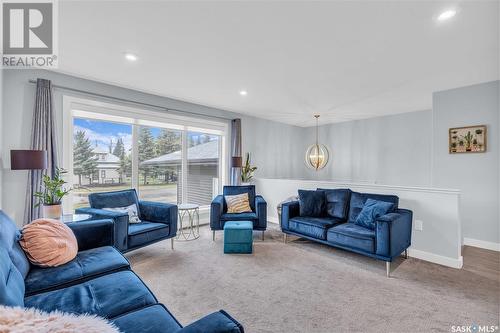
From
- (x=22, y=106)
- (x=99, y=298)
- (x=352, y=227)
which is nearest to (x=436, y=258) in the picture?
(x=352, y=227)

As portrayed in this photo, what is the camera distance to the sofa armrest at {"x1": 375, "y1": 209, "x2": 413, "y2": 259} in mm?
2723

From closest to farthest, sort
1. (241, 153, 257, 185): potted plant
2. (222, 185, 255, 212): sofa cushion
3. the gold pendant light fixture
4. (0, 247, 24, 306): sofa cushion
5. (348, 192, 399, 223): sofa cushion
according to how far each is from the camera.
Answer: (0, 247, 24, 306): sofa cushion < (348, 192, 399, 223): sofa cushion < (222, 185, 255, 212): sofa cushion < (241, 153, 257, 185): potted plant < the gold pendant light fixture

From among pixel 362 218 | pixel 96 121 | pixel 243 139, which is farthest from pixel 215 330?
pixel 243 139

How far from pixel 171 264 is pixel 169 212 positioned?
69 cm

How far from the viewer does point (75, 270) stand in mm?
1770

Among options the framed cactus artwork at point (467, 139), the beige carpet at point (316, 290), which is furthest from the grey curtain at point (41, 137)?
the framed cactus artwork at point (467, 139)

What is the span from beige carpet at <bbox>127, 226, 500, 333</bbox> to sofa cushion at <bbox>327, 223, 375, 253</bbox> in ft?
0.86

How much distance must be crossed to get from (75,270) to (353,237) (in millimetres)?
2930

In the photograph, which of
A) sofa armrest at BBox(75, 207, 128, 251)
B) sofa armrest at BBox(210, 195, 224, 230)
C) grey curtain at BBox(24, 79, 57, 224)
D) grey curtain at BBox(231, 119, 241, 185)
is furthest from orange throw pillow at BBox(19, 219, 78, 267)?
grey curtain at BBox(231, 119, 241, 185)

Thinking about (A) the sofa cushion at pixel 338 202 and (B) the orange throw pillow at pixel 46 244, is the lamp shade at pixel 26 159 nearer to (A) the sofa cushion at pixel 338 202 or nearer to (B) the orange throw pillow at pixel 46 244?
(B) the orange throw pillow at pixel 46 244

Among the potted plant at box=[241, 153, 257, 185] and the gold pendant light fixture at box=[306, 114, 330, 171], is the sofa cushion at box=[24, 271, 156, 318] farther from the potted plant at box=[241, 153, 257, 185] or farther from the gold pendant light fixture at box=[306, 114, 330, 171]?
the gold pendant light fixture at box=[306, 114, 330, 171]

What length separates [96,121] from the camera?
12.5ft

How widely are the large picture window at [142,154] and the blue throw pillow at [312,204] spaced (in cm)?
215

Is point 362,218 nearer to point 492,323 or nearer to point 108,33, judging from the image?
point 492,323
